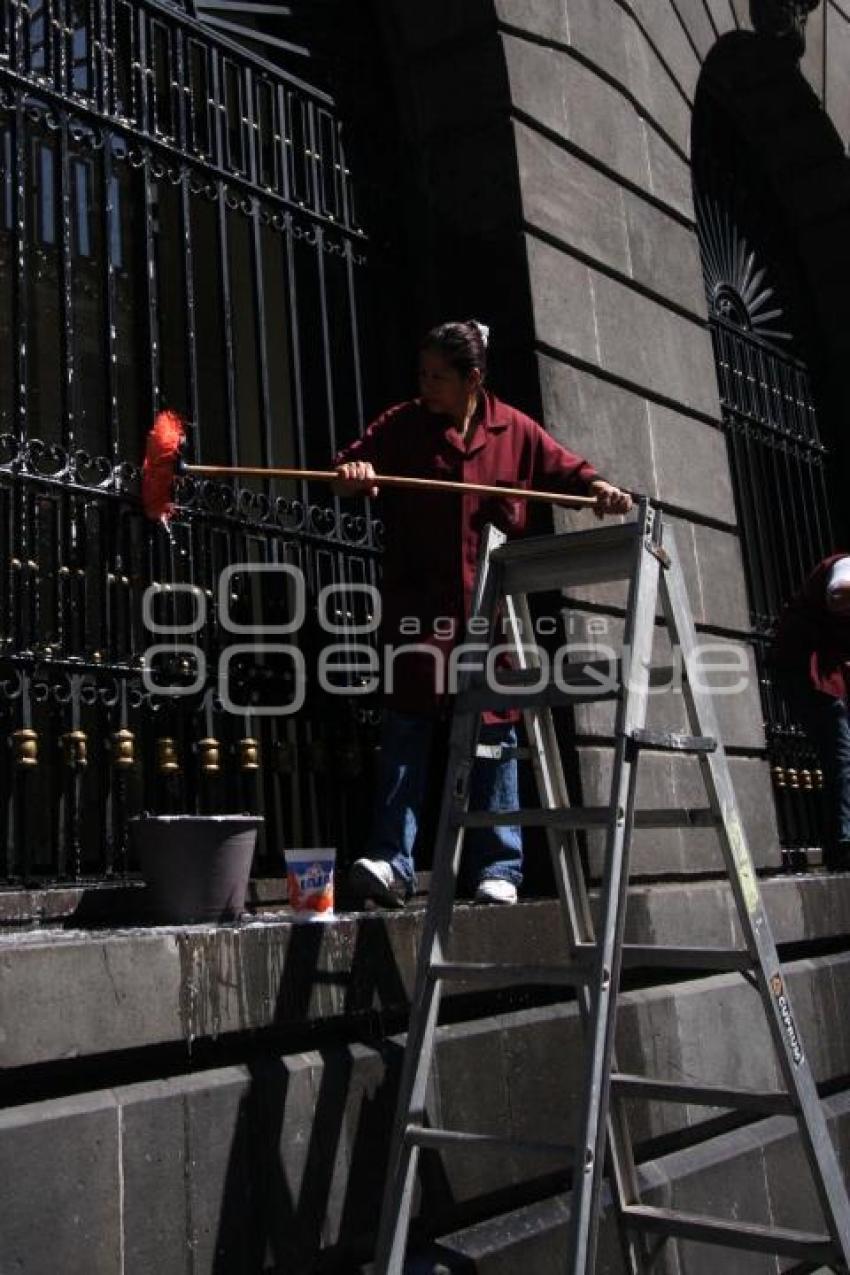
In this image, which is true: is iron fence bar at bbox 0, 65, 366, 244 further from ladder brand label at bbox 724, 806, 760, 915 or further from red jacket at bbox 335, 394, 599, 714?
ladder brand label at bbox 724, 806, 760, 915

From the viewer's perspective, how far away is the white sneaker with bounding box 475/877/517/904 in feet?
16.1

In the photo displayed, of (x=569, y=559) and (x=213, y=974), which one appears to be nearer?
(x=213, y=974)

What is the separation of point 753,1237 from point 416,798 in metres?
1.76

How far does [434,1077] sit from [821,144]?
7.89 meters

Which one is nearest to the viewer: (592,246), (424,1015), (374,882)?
(424,1015)

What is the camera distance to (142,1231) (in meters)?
3.41

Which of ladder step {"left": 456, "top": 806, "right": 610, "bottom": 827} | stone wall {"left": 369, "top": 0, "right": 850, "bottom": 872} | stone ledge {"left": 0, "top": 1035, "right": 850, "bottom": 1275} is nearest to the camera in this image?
stone ledge {"left": 0, "top": 1035, "right": 850, "bottom": 1275}

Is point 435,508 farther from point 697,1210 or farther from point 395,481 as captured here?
point 697,1210

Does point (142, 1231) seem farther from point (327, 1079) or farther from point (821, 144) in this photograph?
point (821, 144)

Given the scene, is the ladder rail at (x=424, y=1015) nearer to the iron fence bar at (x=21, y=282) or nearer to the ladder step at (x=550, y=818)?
the ladder step at (x=550, y=818)

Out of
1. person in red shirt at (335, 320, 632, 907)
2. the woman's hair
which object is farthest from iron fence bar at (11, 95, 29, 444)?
the woman's hair

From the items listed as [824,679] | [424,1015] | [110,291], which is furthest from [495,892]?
[824,679]

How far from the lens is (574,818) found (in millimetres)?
3799

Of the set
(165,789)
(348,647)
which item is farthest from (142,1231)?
(348,647)
